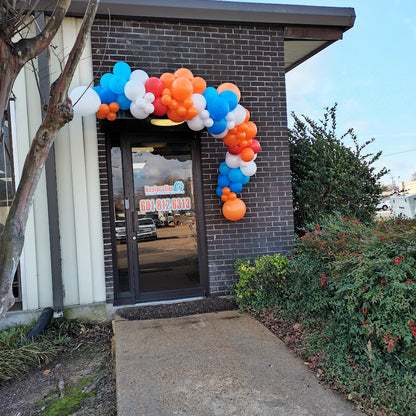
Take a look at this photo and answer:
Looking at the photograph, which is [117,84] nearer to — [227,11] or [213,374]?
[227,11]

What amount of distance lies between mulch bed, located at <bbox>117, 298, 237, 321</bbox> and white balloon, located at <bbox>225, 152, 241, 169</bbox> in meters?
1.86

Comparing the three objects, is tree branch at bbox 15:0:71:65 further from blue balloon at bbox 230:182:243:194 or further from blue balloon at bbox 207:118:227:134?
blue balloon at bbox 230:182:243:194

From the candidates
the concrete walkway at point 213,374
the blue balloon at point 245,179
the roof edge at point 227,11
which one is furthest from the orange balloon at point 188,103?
the concrete walkway at point 213,374

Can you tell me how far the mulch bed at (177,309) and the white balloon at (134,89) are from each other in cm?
264

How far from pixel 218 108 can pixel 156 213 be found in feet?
5.84

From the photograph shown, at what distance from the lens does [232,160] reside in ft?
15.4

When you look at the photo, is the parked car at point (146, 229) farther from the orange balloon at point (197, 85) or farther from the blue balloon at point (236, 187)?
the orange balloon at point (197, 85)

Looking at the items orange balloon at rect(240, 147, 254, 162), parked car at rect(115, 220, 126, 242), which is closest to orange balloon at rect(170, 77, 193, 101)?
orange balloon at rect(240, 147, 254, 162)

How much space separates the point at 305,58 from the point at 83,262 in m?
5.26

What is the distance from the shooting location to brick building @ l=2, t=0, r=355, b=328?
182 inches

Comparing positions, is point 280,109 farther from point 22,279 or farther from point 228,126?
point 22,279

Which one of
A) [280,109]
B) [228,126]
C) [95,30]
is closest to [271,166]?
[280,109]

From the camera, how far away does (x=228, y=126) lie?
4211mm

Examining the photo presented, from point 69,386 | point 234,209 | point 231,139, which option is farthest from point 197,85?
point 69,386
